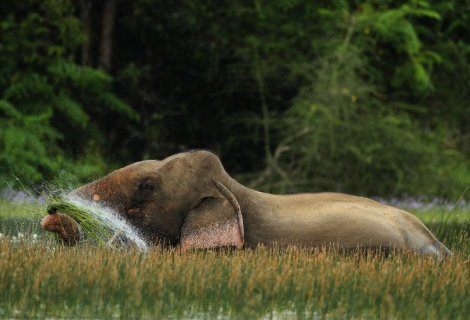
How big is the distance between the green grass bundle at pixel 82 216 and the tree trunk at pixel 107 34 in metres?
10.9

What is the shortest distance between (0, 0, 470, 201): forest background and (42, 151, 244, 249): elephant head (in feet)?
23.0

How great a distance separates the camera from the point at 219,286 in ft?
24.4

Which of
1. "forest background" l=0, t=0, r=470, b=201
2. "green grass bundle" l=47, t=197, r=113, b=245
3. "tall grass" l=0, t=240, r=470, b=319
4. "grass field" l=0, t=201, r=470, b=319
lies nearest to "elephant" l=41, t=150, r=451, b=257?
"green grass bundle" l=47, t=197, r=113, b=245

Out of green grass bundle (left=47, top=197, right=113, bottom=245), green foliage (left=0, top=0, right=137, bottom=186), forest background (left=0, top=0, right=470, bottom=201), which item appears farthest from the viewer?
forest background (left=0, top=0, right=470, bottom=201)

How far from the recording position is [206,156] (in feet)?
32.2

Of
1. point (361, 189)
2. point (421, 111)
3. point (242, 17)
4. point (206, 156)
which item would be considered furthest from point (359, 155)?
point (206, 156)

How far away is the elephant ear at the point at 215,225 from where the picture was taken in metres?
9.39

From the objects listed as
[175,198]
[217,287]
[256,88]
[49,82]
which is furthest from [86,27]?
[217,287]

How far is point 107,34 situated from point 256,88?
290 cm

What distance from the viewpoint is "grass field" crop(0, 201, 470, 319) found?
7020 millimetres

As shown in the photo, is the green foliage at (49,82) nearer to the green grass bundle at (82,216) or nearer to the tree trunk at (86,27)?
the tree trunk at (86,27)

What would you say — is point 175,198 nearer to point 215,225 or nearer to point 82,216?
point 215,225

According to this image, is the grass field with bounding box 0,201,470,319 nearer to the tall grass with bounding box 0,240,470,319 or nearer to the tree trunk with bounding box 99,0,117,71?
the tall grass with bounding box 0,240,470,319

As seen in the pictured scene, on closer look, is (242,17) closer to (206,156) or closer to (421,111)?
(421,111)
